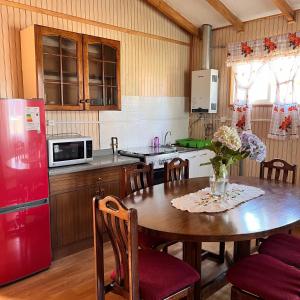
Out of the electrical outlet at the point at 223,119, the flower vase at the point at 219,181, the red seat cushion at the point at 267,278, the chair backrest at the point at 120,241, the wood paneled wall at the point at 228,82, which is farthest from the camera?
the electrical outlet at the point at 223,119

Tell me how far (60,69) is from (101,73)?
1.64 feet

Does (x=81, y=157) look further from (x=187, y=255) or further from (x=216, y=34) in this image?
(x=216, y=34)

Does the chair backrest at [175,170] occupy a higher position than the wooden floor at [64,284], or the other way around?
the chair backrest at [175,170]

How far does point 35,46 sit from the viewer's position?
9.00 feet

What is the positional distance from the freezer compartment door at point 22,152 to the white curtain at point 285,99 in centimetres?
281

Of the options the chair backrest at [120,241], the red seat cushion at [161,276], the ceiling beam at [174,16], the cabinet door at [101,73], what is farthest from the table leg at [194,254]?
the ceiling beam at [174,16]

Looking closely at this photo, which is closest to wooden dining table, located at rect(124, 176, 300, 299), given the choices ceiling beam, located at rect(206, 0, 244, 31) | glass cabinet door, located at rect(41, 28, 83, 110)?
glass cabinet door, located at rect(41, 28, 83, 110)

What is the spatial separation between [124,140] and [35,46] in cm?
165

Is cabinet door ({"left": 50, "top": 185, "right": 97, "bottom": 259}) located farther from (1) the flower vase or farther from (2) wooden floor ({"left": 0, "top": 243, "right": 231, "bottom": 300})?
(1) the flower vase

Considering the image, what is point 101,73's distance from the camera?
3.35 m

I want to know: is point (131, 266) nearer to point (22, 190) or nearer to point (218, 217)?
point (218, 217)

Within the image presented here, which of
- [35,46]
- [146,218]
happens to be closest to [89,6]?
[35,46]

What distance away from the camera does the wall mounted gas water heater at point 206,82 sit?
14.3 ft

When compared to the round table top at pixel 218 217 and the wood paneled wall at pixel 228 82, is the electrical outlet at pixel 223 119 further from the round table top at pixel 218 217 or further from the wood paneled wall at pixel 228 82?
the round table top at pixel 218 217
